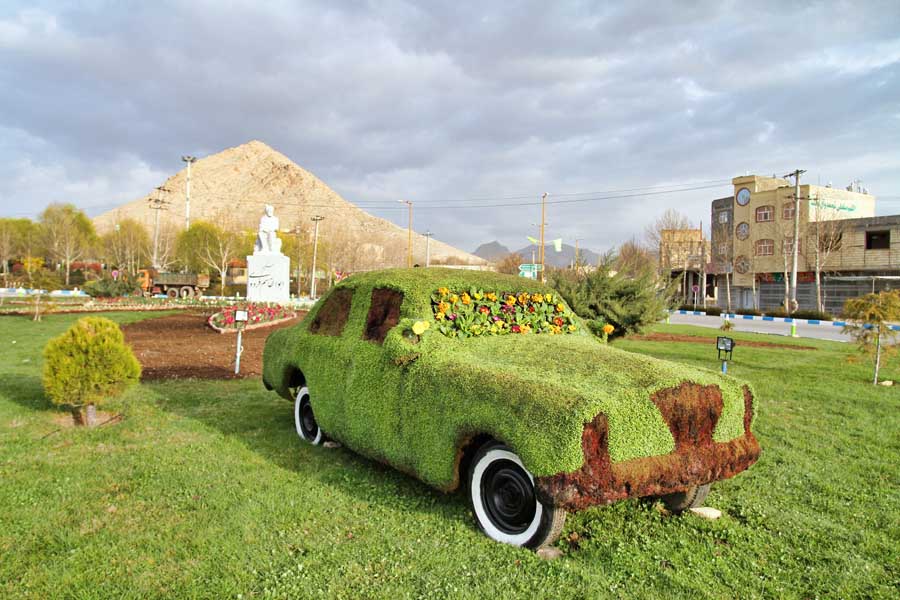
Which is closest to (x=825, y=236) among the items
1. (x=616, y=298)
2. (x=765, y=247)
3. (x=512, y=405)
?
(x=765, y=247)

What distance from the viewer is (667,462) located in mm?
3367

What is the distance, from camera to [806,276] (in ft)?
142

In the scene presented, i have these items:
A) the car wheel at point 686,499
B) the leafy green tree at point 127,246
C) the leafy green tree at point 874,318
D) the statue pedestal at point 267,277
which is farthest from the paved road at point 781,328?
the leafy green tree at point 127,246

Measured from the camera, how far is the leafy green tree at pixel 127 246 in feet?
234

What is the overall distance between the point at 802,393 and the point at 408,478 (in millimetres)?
7554

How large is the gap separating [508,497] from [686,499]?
4.83ft

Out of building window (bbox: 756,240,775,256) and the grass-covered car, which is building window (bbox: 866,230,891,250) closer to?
building window (bbox: 756,240,775,256)

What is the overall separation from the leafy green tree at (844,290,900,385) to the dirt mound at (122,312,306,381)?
1139 centimetres

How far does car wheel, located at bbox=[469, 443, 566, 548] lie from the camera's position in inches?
134

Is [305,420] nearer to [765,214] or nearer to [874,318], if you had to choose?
[874,318]

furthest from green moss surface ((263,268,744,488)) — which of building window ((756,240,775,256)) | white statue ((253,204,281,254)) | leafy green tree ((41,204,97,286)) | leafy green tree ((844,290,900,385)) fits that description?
leafy green tree ((41,204,97,286))

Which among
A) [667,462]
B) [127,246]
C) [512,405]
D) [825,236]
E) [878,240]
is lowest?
[667,462]

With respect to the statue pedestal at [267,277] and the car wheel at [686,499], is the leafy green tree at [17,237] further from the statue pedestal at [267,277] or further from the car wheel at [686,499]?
the car wheel at [686,499]

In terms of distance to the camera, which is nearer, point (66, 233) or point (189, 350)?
point (189, 350)
